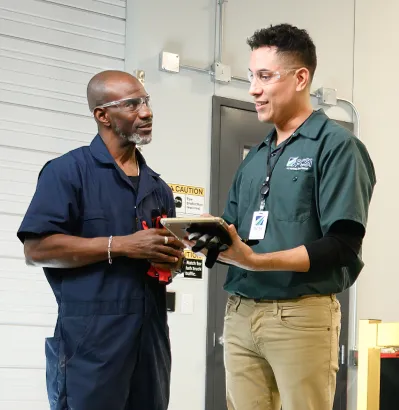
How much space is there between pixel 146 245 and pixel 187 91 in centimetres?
245

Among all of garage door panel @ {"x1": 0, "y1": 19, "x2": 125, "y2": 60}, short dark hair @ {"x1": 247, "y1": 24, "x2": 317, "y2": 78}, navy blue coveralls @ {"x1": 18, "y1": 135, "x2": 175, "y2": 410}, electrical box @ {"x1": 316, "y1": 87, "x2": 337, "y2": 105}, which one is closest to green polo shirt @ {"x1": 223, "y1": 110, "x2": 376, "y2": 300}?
short dark hair @ {"x1": 247, "y1": 24, "x2": 317, "y2": 78}

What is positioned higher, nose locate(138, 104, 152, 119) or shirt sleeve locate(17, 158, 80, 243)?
nose locate(138, 104, 152, 119)

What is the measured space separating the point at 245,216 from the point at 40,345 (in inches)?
84.2

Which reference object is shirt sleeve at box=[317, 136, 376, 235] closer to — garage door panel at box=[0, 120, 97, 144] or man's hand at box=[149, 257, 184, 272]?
man's hand at box=[149, 257, 184, 272]

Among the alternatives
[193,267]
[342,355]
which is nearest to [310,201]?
[193,267]

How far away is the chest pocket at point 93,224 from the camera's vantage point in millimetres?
2326

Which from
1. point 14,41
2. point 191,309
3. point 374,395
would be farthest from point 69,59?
point 374,395

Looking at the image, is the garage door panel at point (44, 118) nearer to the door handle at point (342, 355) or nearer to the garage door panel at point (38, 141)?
the garage door panel at point (38, 141)

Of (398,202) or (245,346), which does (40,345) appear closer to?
(245,346)

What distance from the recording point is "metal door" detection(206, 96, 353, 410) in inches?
172

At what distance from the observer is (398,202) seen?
5176 mm

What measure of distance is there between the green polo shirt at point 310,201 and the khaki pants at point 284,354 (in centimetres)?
5

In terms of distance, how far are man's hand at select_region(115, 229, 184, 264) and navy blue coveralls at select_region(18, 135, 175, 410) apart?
10cm

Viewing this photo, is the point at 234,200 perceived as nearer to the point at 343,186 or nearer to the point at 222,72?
the point at 343,186
